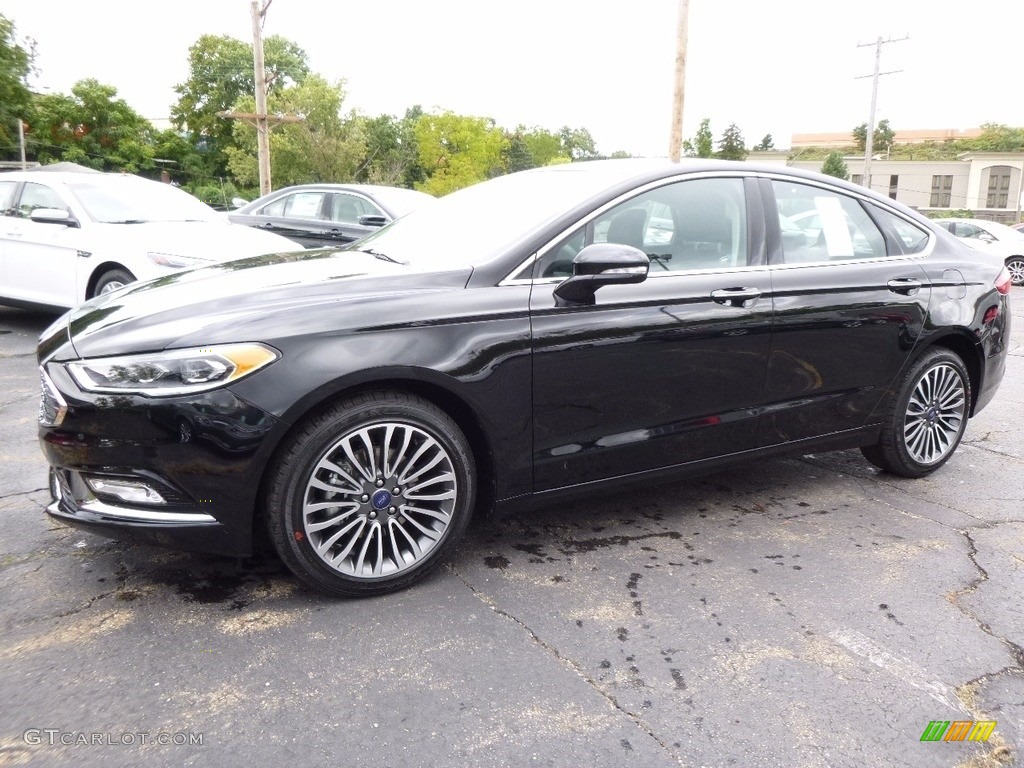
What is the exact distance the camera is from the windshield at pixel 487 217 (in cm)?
330

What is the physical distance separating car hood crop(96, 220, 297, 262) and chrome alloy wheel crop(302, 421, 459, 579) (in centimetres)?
449

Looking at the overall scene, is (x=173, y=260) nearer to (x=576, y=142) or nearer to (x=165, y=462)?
(x=165, y=462)

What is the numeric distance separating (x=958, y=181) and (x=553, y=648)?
88.0 m

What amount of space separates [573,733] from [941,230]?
3.51 metres

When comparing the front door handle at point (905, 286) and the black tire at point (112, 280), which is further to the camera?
the black tire at point (112, 280)

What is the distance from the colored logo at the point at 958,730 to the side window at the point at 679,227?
1.90 meters

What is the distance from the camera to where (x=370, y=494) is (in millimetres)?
Result: 2891

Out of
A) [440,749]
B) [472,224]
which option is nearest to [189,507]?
[440,749]

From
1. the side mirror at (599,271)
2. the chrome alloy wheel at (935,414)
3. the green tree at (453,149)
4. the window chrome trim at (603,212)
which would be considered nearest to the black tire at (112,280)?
the window chrome trim at (603,212)

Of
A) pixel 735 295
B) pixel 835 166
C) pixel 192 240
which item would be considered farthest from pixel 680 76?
pixel 835 166

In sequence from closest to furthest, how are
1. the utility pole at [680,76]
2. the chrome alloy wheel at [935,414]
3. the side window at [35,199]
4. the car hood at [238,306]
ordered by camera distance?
the car hood at [238,306]
the chrome alloy wheel at [935,414]
the side window at [35,199]
the utility pole at [680,76]

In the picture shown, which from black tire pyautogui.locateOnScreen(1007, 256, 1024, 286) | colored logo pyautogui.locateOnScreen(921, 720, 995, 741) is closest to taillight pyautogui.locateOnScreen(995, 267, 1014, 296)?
colored logo pyautogui.locateOnScreen(921, 720, 995, 741)

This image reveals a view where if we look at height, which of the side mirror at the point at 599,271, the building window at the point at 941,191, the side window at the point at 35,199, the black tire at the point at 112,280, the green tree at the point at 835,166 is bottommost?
the black tire at the point at 112,280

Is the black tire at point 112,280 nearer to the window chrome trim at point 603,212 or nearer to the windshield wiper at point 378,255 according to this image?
the windshield wiper at point 378,255
